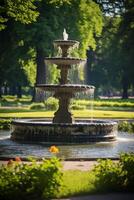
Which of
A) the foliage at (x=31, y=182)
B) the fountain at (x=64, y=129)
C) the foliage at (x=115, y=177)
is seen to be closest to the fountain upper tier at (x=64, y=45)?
the fountain at (x=64, y=129)

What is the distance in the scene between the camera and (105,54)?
307ft

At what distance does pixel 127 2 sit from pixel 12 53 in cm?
3079

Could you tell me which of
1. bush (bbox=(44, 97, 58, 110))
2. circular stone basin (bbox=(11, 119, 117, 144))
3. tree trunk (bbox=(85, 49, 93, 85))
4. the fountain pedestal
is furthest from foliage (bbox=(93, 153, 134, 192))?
tree trunk (bbox=(85, 49, 93, 85))

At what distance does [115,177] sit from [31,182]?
1889mm

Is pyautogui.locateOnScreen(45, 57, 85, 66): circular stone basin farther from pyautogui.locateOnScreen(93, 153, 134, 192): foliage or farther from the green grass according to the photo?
pyautogui.locateOnScreen(93, 153, 134, 192): foliage

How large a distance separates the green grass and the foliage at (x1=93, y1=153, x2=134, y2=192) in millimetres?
194

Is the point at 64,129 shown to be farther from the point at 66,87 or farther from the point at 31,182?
the point at 31,182

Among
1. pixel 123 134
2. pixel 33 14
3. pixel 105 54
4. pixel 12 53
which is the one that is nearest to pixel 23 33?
pixel 12 53

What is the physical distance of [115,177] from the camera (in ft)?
34.1

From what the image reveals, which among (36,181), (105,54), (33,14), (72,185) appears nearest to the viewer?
(36,181)

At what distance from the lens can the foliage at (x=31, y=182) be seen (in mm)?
9156

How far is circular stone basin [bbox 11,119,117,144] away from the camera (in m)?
20.5

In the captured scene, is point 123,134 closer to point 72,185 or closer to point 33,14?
point 33,14

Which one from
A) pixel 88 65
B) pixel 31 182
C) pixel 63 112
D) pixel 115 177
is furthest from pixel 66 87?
pixel 88 65
